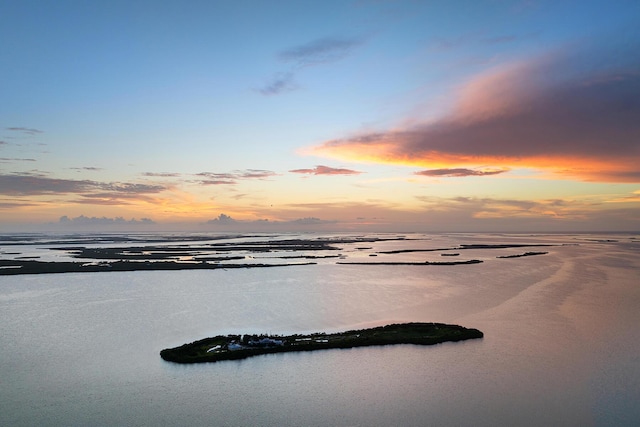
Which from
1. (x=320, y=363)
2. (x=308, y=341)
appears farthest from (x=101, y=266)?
(x=320, y=363)

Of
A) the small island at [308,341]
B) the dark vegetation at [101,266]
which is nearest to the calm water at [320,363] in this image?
the small island at [308,341]

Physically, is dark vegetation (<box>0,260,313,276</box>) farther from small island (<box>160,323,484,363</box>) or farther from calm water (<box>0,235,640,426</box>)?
small island (<box>160,323,484,363</box>)

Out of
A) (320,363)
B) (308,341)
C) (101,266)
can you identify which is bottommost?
(320,363)

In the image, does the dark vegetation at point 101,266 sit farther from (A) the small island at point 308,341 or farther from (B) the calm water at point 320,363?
(A) the small island at point 308,341

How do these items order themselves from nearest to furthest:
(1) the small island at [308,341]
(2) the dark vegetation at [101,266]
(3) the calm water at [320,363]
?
(3) the calm water at [320,363] → (1) the small island at [308,341] → (2) the dark vegetation at [101,266]

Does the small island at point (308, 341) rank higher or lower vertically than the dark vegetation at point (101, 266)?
lower

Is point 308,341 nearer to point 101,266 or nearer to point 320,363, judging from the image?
point 320,363

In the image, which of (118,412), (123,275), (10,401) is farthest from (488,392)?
(123,275)
